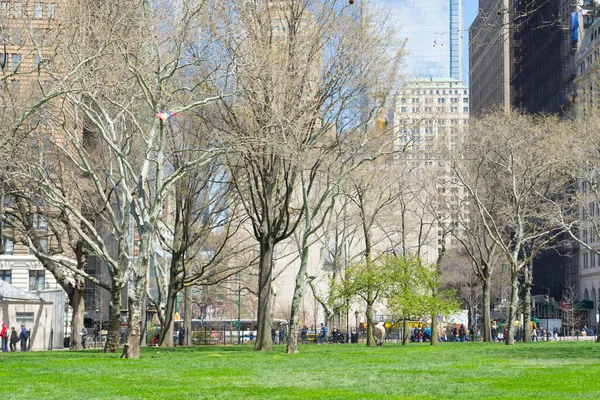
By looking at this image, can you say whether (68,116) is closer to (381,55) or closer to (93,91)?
(93,91)

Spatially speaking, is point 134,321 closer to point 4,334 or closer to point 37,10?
point 37,10

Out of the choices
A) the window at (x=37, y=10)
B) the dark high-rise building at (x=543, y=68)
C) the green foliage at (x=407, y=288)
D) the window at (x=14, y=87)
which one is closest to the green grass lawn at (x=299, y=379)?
the window at (x=37, y=10)

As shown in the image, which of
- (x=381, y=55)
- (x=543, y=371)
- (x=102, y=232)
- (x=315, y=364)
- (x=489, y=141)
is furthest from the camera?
(x=102, y=232)

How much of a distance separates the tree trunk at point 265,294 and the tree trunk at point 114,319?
5305 millimetres

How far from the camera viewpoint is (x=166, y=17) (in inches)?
1102

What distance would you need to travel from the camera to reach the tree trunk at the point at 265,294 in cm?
3475

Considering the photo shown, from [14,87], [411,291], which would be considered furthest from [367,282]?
[14,87]

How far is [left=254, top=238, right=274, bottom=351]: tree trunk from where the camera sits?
34.8 meters

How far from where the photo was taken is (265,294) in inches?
1373

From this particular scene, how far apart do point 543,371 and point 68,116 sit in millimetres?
23834

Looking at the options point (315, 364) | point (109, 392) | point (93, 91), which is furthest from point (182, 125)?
point (109, 392)

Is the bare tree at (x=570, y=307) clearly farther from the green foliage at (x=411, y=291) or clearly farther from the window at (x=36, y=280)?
the window at (x=36, y=280)

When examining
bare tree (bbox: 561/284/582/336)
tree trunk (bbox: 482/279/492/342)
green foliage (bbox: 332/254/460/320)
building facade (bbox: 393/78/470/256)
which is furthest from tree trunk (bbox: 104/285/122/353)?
bare tree (bbox: 561/284/582/336)

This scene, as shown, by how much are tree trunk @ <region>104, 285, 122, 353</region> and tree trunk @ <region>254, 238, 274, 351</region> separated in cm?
530
